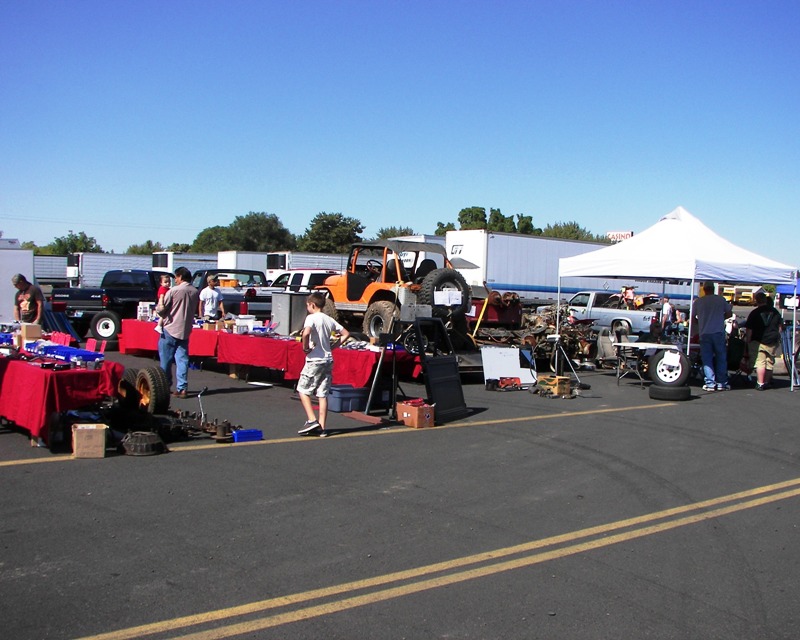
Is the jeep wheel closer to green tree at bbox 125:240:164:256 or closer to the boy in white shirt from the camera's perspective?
the boy in white shirt

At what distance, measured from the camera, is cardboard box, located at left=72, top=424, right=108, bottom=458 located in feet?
23.5

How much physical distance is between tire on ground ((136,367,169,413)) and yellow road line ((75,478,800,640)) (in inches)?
199

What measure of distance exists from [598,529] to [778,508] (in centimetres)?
182

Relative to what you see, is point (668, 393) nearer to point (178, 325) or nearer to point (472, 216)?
point (178, 325)

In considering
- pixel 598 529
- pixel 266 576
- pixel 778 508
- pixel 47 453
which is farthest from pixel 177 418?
pixel 778 508

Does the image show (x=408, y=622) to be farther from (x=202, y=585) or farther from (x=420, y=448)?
(x=420, y=448)

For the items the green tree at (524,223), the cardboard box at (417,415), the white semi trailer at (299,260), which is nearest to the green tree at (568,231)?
the green tree at (524,223)

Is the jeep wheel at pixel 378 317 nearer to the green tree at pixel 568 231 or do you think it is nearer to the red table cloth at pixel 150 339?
the red table cloth at pixel 150 339

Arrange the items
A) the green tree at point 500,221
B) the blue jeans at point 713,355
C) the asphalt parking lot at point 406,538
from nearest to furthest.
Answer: the asphalt parking lot at point 406,538 → the blue jeans at point 713,355 → the green tree at point 500,221

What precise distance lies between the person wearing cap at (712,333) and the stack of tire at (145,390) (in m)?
9.35

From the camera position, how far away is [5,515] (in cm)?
554

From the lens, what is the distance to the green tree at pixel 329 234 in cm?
7162

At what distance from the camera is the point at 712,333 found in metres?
13.4

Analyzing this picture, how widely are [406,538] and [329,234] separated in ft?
222
